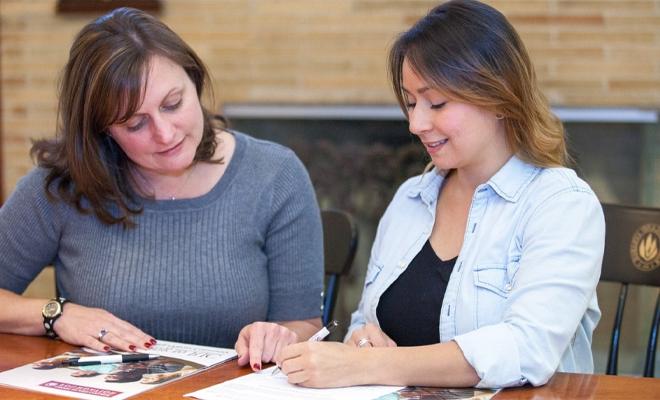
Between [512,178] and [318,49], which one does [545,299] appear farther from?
[318,49]

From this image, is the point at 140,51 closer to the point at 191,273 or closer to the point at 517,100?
the point at 191,273

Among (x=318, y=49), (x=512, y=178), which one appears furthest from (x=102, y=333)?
(x=318, y=49)

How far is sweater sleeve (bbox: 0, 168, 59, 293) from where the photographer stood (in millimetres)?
2068

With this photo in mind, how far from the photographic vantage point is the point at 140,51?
1919 millimetres

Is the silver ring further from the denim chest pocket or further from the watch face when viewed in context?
the denim chest pocket

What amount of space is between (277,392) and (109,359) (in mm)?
382

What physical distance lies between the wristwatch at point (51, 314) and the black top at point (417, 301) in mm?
649

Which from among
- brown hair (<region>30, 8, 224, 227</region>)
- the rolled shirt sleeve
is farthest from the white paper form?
brown hair (<region>30, 8, 224, 227</region>)

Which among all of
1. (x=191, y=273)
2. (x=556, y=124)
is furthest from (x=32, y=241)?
(x=556, y=124)

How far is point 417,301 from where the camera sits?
5.86 ft

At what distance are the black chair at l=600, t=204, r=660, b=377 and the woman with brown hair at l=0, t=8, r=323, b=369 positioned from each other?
25.6 inches

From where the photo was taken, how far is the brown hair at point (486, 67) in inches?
64.7

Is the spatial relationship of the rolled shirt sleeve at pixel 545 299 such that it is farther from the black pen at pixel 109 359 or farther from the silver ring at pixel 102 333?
the silver ring at pixel 102 333

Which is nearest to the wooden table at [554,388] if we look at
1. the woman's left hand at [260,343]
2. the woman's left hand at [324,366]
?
the woman's left hand at [260,343]
